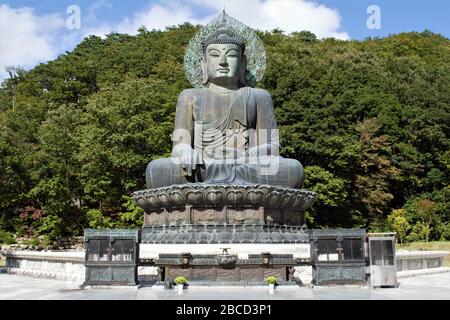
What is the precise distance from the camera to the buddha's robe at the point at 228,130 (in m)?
12.4

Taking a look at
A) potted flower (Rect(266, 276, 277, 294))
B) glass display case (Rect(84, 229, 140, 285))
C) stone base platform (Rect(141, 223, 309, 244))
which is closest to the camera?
potted flower (Rect(266, 276, 277, 294))

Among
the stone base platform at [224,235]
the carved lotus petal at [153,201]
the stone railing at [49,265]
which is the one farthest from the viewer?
the carved lotus petal at [153,201]

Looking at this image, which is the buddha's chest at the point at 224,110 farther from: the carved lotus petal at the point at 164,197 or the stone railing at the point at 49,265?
the stone railing at the point at 49,265

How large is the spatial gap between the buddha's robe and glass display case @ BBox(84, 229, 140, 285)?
13.4 ft

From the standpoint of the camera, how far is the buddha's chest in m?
13.5

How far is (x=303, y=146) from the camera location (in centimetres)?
2309

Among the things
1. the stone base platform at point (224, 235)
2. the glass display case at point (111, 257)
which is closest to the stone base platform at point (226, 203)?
the stone base platform at point (224, 235)

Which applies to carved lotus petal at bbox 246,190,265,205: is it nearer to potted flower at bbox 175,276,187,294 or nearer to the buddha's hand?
the buddha's hand

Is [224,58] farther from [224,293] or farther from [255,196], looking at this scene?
[224,293]

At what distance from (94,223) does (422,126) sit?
52.4 feet

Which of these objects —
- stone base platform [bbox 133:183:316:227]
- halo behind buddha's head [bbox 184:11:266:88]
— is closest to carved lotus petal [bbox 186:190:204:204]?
stone base platform [bbox 133:183:316:227]

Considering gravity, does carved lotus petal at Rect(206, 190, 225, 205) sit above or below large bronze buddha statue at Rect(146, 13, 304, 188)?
below

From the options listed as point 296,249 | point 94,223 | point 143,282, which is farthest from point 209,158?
point 94,223
